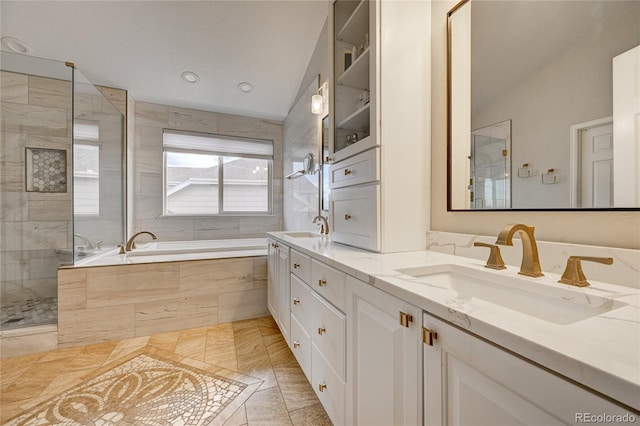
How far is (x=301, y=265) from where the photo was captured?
1.44 metres

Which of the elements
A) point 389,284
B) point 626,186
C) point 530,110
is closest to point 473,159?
point 530,110

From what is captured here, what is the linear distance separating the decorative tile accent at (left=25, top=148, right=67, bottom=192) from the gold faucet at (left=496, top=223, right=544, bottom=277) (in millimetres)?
3596

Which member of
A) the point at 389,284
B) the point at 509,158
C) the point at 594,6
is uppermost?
the point at 594,6

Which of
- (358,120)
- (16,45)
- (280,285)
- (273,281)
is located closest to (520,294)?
(358,120)

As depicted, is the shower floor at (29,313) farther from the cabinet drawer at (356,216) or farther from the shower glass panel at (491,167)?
the shower glass panel at (491,167)

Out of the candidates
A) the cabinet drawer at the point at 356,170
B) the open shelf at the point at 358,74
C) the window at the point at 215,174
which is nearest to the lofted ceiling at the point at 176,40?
the window at the point at 215,174

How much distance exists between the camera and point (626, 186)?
2.32 feet

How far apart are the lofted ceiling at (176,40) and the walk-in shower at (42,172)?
0.83 ft

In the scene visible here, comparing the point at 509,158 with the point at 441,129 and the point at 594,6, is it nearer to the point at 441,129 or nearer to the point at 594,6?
the point at 441,129

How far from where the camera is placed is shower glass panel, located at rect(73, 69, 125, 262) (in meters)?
2.47

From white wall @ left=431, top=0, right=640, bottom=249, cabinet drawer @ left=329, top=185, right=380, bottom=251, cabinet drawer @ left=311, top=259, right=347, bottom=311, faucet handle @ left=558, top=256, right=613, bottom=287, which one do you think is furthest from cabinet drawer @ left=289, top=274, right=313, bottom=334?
faucet handle @ left=558, top=256, right=613, bottom=287

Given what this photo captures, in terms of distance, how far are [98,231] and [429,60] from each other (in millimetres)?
3270

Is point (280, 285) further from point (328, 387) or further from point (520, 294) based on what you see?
point (520, 294)

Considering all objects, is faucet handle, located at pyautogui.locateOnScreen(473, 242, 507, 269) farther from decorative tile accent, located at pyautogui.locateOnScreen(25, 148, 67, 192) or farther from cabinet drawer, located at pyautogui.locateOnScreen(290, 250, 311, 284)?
decorative tile accent, located at pyautogui.locateOnScreen(25, 148, 67, 192)
